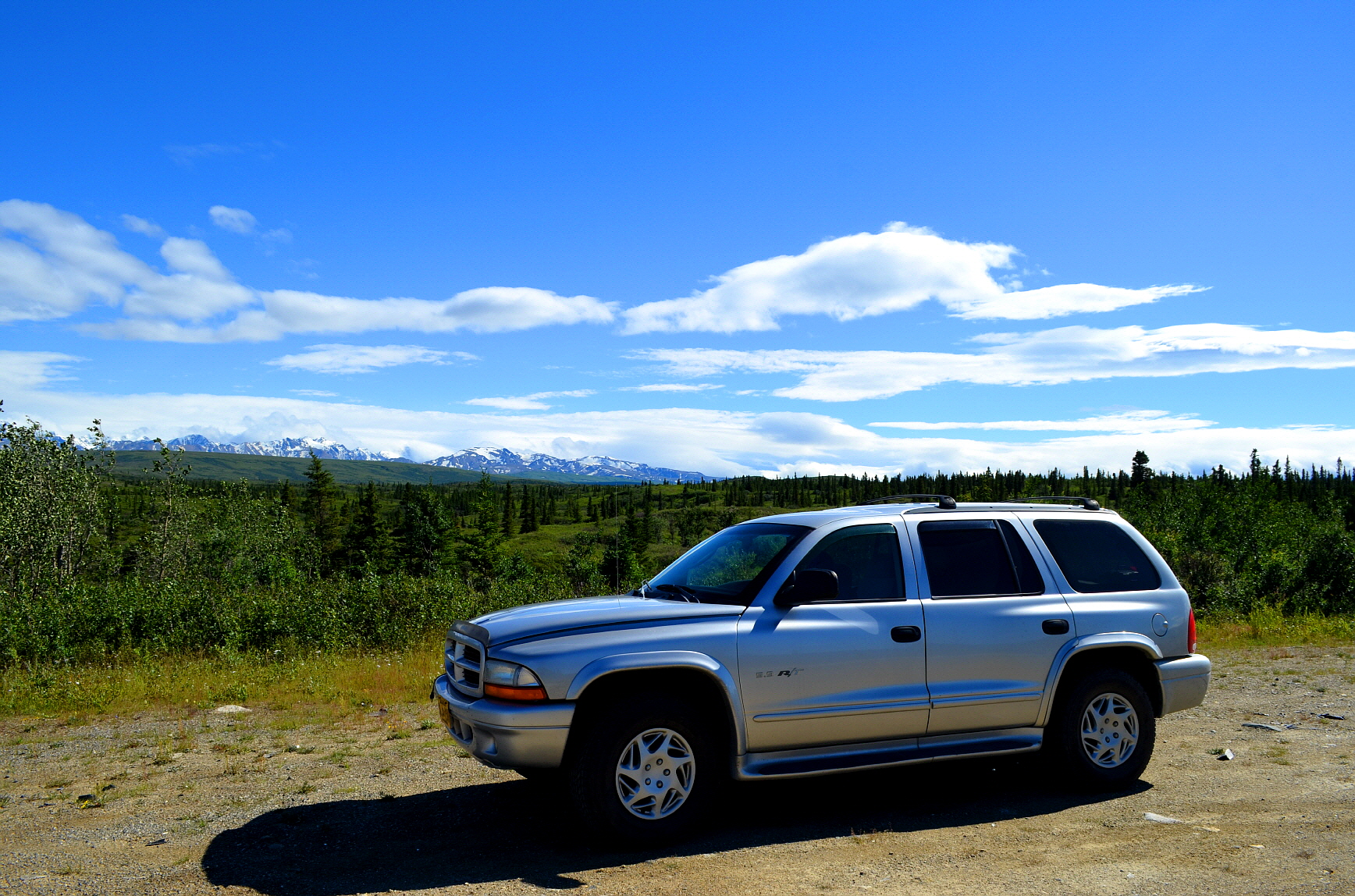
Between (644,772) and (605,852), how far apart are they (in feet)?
1.71

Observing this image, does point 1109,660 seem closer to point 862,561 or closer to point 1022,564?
point 1022,564

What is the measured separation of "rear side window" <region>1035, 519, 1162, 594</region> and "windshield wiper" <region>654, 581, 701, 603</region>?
2.74 metres

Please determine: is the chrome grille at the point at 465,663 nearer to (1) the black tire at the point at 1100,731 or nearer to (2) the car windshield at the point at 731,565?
(2) the car windshield at the point at 731,565

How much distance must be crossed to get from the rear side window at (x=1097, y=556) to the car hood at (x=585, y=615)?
2742 millimetres

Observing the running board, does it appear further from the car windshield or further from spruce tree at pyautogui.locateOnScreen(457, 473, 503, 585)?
spruce tree at pyautogui.locateOnScreen(457, 473, 503, 585)

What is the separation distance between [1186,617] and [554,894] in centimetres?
523

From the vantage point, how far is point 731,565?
20.0 feet

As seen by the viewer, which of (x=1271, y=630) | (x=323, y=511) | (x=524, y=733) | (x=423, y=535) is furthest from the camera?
(x=323, y=511)

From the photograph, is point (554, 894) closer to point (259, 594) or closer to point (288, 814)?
point (288, 814)

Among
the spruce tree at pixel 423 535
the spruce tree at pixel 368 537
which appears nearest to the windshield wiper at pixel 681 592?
the spruce tree at pixel 423 535

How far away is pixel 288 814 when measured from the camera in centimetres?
568

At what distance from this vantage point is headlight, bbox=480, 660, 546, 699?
490 cm

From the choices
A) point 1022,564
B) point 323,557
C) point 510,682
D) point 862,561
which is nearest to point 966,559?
point 1022,564

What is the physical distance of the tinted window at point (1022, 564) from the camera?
6.21 metres
